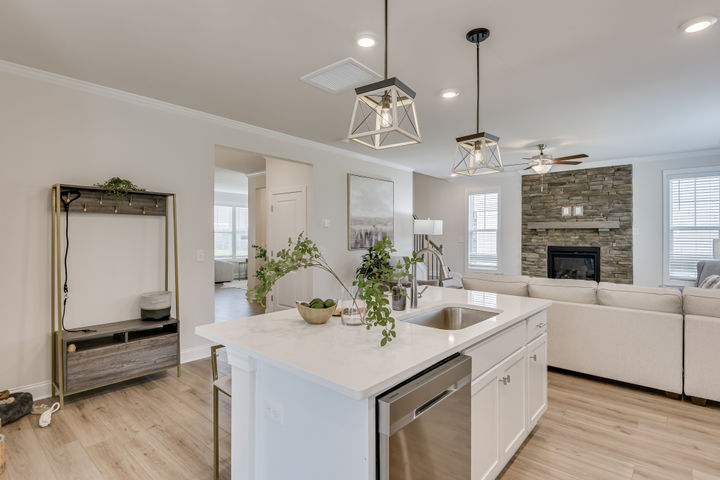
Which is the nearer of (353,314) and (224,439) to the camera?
(353,314)

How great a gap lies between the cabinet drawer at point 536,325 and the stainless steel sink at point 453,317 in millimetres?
294

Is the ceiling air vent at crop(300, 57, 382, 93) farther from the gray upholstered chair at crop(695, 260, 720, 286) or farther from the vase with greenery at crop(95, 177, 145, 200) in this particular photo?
the gray upholstered chair at crop(695, 260, 720, 286)

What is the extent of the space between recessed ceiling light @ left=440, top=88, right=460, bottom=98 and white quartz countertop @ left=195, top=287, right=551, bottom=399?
2.18 meters

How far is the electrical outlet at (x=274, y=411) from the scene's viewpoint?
1.42 metres

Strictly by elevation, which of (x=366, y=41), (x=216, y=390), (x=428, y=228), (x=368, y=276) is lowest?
(x=216, y=390)

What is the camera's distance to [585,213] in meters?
7.03

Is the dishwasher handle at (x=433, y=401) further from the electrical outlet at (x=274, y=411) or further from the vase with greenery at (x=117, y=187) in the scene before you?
the vase with greenery at (x=117, y=187)

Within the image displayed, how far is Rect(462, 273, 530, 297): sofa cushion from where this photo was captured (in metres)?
3.40

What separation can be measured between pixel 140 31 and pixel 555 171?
23.6ft

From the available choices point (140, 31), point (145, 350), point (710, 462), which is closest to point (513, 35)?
point (140, 31)

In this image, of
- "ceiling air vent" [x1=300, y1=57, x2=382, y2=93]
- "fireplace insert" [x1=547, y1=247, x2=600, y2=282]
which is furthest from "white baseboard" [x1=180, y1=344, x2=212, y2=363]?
"fireplace insert" [x1=547, y1=247, x2=600, y2=282]

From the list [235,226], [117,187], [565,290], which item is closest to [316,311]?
[117,187]

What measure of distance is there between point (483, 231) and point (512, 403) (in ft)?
21.7

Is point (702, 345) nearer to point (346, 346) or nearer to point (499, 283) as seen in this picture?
point (499, 283)
